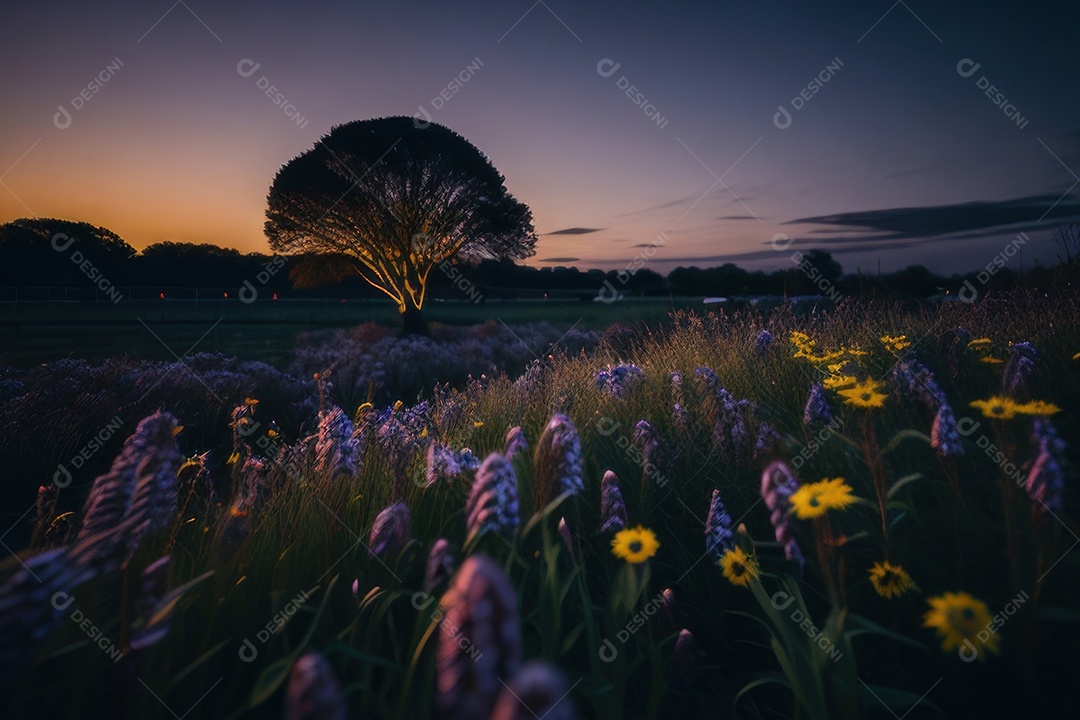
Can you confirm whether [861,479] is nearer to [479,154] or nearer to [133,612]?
[133,612]

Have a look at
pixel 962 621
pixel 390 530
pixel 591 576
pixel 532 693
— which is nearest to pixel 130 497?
pixel 390 530

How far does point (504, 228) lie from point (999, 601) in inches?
1017

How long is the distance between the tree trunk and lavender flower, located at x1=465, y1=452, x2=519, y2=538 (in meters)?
24.7

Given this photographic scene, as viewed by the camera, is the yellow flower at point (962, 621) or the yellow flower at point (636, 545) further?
the yellow flower at point (636, 545)

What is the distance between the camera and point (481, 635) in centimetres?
75

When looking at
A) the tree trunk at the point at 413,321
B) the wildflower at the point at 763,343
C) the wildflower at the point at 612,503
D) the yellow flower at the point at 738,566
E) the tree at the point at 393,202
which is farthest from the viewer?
the tree trunk at the point at 413,321

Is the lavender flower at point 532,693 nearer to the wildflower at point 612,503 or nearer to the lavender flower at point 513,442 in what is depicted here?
the lavender flower at point 513,442

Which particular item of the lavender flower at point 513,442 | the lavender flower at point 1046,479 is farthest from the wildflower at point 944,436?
the lavender flower at point 513,442

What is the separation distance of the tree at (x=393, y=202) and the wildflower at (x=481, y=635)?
84.4 feet

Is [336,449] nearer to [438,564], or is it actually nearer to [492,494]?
[438,564]

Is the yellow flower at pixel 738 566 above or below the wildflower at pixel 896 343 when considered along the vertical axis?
below

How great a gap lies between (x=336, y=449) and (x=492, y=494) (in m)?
2.13

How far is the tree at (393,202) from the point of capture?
24594 mm

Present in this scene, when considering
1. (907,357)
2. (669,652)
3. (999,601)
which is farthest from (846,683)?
(907,357)
